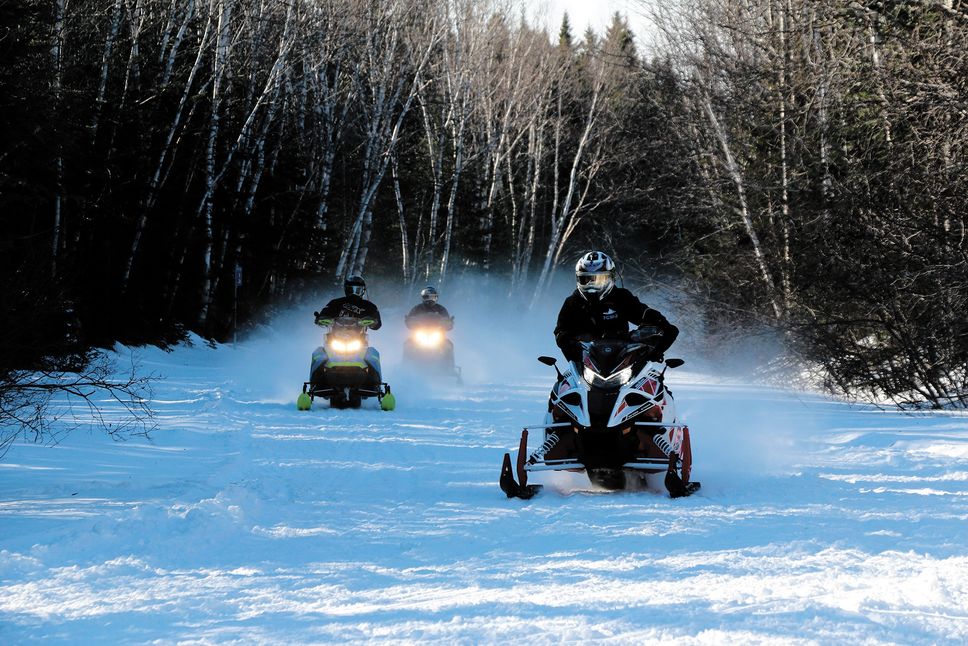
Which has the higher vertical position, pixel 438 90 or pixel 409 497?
pixel 438 90

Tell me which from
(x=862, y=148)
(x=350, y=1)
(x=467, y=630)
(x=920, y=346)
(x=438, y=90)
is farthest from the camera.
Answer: (x=438, y=90)

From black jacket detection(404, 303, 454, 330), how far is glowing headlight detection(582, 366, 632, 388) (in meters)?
12.0

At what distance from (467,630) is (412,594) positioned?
2.30 ft

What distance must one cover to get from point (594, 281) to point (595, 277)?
0.04 m

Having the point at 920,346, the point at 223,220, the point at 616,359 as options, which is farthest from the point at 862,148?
the point at 223,220

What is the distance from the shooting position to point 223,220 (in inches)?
1099

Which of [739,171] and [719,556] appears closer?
[719,556]

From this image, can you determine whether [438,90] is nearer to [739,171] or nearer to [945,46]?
[739,171]

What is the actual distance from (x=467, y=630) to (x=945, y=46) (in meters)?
10.9

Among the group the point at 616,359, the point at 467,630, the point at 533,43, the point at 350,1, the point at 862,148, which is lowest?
the point at 467,630

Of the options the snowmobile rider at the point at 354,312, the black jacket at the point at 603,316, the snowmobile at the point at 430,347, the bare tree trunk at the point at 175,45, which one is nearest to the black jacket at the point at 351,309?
the snowmobile rider at the point at 354,312

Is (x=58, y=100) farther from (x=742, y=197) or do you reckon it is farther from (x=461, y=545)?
(x=461, y=545)

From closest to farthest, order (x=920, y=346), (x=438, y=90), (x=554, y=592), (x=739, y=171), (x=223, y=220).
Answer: (x=554, y=592)
(x=920, y=346)
(x=739, y=171)
(x=223, y=220)
(x=438, y=90)

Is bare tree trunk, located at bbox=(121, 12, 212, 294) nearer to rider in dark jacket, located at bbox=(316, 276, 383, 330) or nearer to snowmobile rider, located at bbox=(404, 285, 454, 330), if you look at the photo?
snowmobile rider, located at bbox=(404, 285, 454, 330)
